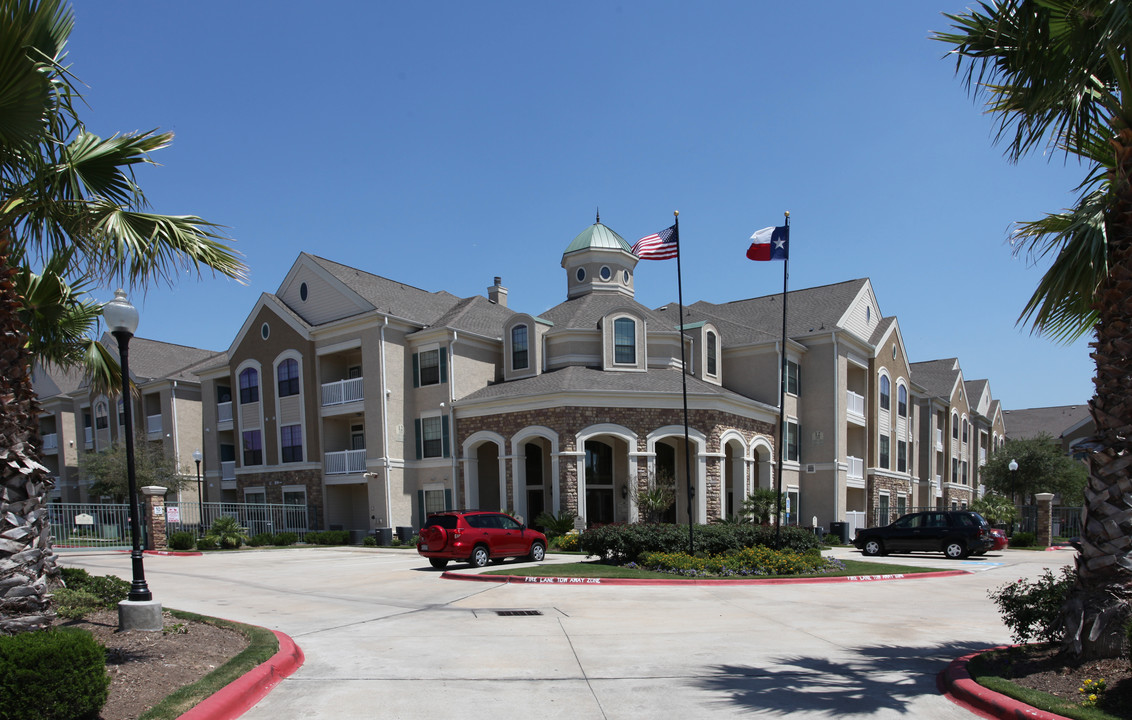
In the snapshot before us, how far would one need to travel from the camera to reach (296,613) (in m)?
13.1

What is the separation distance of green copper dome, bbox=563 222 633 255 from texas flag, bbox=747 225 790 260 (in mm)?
18605

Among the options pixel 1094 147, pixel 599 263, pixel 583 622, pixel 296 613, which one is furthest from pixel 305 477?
pixel 1094 147

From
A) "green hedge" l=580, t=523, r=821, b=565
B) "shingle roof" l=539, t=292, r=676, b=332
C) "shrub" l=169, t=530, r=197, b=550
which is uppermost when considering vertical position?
"shingle roof" l=539, t=292, r=676, b=332

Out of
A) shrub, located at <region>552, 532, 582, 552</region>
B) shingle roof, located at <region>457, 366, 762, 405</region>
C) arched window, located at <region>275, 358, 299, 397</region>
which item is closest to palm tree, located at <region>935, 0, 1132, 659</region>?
shrub, located at <region>552, 532, 582, 552</region>

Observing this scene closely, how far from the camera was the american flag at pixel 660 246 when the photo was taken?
21672 mm

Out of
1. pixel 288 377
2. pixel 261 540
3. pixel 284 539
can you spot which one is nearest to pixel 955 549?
pixel 284 539

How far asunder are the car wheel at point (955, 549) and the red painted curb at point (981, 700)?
20838 millimetres

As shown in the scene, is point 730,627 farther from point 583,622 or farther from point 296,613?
point 296,613

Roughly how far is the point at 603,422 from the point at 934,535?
12.3 metres

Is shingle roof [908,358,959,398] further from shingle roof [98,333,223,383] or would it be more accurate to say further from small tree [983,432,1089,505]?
shingle roof [98,333,223,383]

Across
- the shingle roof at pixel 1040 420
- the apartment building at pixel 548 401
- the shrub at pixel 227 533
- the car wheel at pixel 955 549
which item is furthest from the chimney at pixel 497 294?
the shingle roof at pixel 1040 420

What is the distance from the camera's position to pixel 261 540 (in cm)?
3266

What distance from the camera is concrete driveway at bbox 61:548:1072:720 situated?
7.23 m

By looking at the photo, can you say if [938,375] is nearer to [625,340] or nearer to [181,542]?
[625,340]
